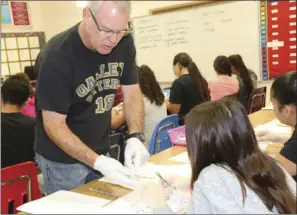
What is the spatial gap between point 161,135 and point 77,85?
0.95 metres

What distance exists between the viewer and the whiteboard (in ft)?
13.2

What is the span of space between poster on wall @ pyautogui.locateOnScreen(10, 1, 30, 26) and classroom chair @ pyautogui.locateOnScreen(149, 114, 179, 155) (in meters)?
4.33

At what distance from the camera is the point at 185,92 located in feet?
9.99

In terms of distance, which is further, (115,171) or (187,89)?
(187,89)

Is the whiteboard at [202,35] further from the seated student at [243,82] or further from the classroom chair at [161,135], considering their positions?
the classroom chair at [161,135]

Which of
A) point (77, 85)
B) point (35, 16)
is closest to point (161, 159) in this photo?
point (77, 85)

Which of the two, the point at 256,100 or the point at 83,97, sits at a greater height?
the point at 83,97

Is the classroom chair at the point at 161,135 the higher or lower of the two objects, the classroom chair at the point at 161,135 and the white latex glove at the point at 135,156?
the lower

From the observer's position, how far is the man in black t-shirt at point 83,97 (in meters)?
1.23

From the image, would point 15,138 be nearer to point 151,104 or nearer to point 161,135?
point 161,135

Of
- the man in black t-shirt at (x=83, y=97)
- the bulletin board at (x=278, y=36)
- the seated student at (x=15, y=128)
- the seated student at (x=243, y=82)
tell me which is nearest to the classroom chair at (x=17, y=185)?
the man in black t-shirt at (x=83, y=97)

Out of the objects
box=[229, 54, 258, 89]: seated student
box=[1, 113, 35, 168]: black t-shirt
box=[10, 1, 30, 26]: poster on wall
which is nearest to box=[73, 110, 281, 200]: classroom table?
box=[1, 113, 35, 168]: black t-shirt

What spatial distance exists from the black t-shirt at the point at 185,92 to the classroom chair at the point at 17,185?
1708 millimetres

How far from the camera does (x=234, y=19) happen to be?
4.09m
